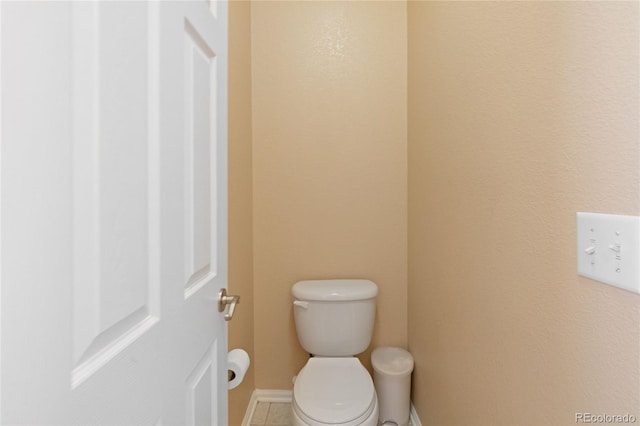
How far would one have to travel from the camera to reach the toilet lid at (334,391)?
1273 mm

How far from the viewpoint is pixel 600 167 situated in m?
0.60

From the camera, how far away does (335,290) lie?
1.73 m

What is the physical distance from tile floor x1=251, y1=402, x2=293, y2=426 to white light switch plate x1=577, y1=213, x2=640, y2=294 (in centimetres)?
166

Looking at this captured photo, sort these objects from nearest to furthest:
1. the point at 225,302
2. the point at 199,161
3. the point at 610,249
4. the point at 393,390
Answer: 1. the point at 610,249
2. the point at 199,161
3. the point at 225,302
4. the point at 393,390

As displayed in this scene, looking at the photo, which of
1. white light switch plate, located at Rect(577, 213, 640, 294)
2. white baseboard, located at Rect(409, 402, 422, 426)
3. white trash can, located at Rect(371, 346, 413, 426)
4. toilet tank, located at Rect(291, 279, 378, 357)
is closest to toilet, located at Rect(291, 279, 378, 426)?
toilet tank, located at Rect(291, 279, 378, 357)

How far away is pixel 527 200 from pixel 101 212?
86 centimetres

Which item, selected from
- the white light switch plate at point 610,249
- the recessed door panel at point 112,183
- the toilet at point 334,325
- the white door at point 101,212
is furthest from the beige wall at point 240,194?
the white light switch plate at point 610,249

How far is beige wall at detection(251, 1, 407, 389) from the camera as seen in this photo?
1911 mm

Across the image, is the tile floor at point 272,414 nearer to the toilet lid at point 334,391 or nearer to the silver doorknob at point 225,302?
the toilet lid at point 334,391

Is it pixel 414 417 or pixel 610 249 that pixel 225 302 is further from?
pixel 414 417

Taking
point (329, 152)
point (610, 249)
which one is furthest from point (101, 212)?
point (329, 152)

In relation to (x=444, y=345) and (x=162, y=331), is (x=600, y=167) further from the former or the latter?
(x=444, y=345)

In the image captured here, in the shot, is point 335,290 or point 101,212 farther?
point 335,290

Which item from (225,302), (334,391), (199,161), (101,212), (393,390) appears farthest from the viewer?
(393,390)
